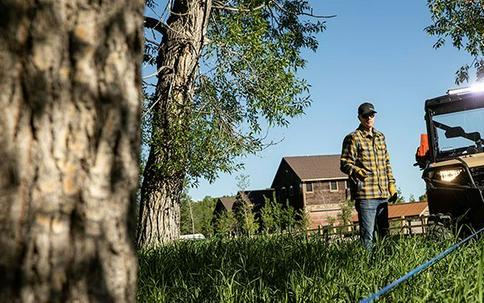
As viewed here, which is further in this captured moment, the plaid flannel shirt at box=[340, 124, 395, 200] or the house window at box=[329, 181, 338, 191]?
the house window at box=[329, 181, 338, 191]

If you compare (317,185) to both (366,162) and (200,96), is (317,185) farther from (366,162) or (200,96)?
(366,162)

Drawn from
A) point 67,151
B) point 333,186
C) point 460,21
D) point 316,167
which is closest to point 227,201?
point 316,167

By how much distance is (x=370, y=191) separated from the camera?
24.3 ft

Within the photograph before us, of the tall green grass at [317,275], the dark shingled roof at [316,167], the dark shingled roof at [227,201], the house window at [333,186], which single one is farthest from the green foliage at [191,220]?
the tall green grass at [317,275]

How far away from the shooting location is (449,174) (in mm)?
8211

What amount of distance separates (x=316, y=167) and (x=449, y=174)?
2215 inches

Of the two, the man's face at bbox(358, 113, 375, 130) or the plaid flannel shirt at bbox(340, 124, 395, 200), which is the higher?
the man's face at bbox(358, 113, 375, 130)

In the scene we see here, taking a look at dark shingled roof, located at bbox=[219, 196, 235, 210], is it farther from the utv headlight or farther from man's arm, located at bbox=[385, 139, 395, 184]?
man's arm, located at bbox=[385, 139, 395, 184]

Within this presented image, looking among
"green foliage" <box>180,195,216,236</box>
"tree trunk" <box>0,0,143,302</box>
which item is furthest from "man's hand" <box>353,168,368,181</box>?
"green foliage" <box>180,195,216,236</box>

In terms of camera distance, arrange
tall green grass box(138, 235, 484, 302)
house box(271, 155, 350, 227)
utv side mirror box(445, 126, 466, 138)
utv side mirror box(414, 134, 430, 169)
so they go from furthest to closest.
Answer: house box(271, 155, 350, 227)
utv side mirror box(445, 126, 466, 138)
utv side mirror box(414, 134, 430, 169)
tall green grass box(138, 235, 484, 302)

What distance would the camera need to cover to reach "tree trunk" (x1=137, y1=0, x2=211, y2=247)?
36.0 ft

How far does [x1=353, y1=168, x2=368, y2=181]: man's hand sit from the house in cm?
5204

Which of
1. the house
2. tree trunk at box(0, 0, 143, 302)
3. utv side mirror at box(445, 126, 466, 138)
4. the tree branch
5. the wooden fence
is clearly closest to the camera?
tree trunk at box(0, 0, 143, 302)

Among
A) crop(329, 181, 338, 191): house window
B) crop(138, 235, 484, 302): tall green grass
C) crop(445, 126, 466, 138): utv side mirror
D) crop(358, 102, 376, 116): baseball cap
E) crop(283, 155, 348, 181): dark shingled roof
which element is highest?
crop(283, 155, 348, 181): dark shingled roof
